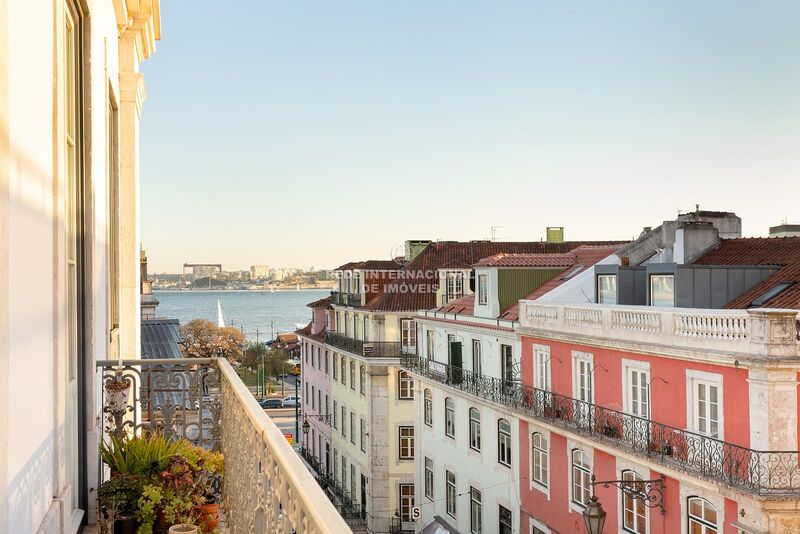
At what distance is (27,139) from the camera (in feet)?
10.8

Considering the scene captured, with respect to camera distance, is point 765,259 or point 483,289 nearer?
point 765,259

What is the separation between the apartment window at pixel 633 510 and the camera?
18.2 meters

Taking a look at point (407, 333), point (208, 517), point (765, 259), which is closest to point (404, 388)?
point (407, 333)

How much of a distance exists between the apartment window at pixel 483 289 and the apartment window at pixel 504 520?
257 inches

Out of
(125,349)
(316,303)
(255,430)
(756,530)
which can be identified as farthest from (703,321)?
(316,303)

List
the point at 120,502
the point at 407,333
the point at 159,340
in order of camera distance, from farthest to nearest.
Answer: the point at 407,333 < the point at 159,340 < the point at 120,502

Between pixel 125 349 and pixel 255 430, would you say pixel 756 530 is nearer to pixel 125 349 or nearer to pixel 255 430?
pixel 125 349

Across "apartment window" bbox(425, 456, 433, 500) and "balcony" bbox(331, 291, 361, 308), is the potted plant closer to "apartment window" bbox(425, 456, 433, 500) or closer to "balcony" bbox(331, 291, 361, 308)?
"apartment window" bbox(425, 456, 433, 500)

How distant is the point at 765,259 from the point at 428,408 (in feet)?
50.8

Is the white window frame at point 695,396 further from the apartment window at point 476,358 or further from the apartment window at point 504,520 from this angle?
the apartment window at point 476,358

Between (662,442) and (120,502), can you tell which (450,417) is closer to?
(662,442)

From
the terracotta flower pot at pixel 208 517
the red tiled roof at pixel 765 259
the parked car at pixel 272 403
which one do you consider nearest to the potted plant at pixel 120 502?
the terracotta flower pot at pixel 208 517

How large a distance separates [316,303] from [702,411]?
3838cm

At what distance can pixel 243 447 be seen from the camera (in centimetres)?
454
